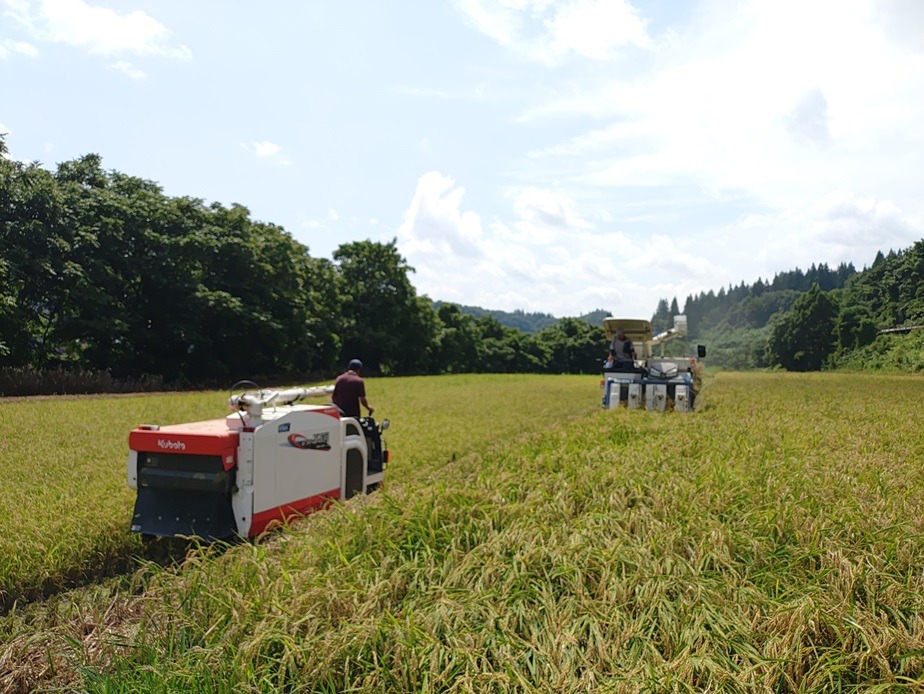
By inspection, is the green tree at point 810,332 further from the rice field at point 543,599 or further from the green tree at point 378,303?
the rice field at point 543,599

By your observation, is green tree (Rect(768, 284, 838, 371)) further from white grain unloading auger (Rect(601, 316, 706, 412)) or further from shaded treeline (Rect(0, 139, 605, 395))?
white grain unloading auger (Rect(601, 316, 706, 412))

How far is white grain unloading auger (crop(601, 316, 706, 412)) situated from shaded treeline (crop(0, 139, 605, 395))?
1917 centimetres

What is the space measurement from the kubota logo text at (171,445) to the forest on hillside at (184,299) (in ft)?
60.5

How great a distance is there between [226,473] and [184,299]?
27144 millimetres

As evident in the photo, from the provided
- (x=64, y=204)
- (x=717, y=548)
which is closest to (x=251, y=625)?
(x=717, y=548)

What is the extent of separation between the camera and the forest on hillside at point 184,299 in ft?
76.0

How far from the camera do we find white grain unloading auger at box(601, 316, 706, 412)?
14555mm

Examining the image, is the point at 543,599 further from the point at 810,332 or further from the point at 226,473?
the point at 810,332

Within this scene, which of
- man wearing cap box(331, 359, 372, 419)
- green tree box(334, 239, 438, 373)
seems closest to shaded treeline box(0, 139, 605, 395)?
green tree box(334, 239, 438, 373)

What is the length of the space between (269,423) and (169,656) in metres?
2.53

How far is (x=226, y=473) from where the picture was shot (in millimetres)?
5387

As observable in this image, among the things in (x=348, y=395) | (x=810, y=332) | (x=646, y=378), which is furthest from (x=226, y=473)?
(x=810, y=332)

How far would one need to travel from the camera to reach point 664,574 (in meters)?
3.93

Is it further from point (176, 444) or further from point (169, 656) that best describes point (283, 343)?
point (169, 656)
